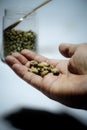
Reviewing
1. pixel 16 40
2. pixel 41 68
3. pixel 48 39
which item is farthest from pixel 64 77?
pixel 48 39

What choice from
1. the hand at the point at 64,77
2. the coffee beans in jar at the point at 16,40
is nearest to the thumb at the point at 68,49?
the hand at the point at 64,77

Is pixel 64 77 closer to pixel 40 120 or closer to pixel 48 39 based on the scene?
pixel 40 120

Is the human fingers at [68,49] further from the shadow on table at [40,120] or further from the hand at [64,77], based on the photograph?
the shadow on table at [40,120]

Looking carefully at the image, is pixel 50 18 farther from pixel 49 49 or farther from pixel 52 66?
pixel 52 66

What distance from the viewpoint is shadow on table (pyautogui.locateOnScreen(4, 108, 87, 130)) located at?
0.59 metres

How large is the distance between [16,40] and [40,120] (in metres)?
0.28

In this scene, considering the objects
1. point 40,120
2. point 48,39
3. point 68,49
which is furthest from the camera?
point 48,39

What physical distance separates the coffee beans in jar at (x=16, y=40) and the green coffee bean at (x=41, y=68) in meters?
0.08

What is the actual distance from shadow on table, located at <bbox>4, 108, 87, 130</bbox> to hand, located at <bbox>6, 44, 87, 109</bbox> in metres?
0.05

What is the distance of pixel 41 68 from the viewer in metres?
Result: 0.69

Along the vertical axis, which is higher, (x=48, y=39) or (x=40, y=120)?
(x=48, y=39)

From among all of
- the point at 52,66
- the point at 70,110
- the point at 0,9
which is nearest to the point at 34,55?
the point at 52,66

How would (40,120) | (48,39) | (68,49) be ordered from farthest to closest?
(48,39) → (68,49) → (40,120)

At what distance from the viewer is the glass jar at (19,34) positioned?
0.79 metres
